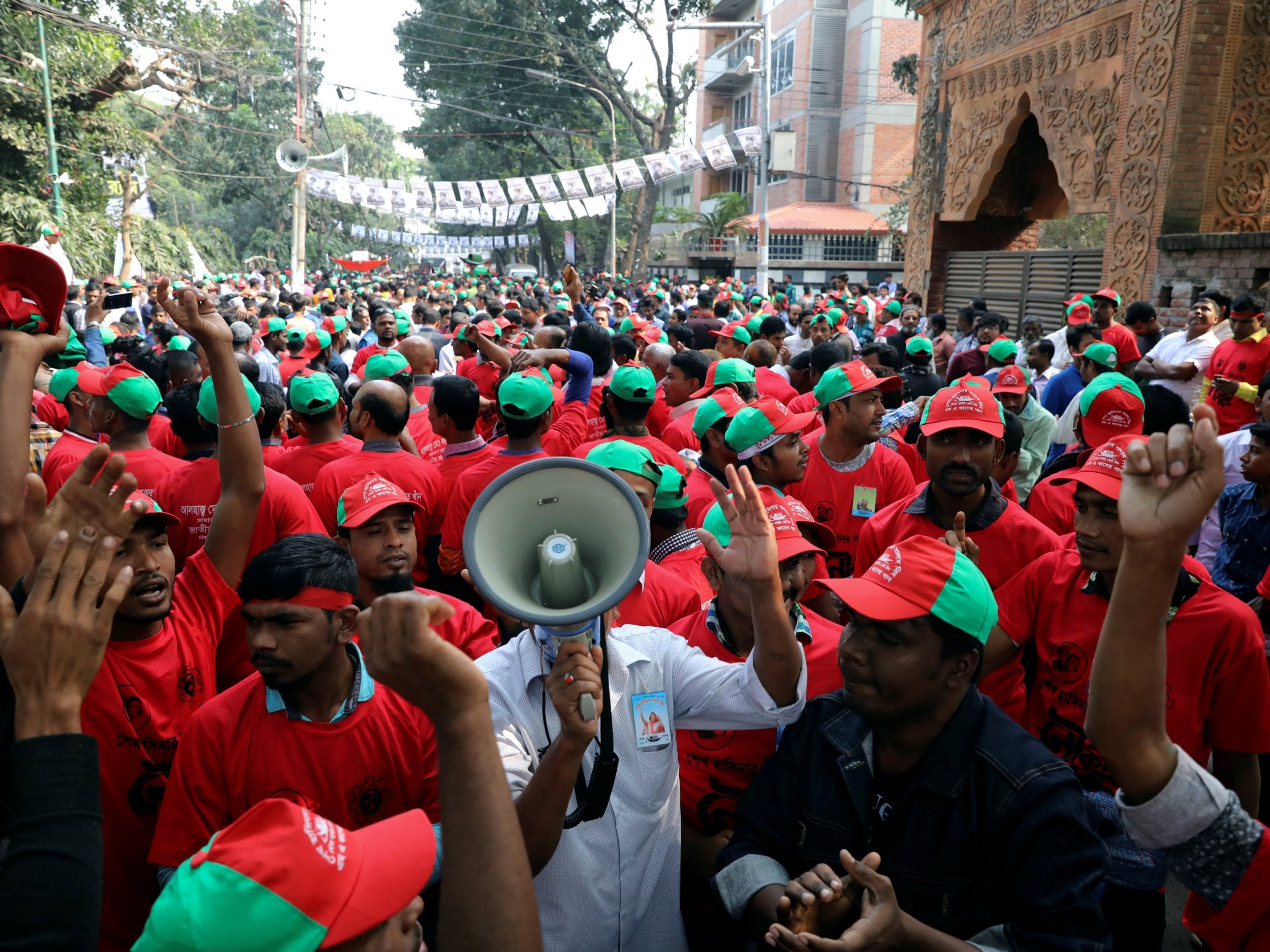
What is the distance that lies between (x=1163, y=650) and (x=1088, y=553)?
114cm

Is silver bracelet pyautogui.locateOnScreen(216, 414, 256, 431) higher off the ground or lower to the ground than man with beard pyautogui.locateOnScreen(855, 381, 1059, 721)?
higher

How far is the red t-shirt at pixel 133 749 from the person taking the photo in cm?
238

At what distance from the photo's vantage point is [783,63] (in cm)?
4247

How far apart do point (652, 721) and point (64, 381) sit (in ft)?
13.6

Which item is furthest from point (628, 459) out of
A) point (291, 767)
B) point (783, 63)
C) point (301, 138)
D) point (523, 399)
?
point (783, 63)

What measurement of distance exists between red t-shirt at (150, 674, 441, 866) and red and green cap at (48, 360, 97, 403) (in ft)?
9.69

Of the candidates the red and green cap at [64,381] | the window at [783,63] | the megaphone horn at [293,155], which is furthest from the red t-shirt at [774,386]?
the window at [783,63]

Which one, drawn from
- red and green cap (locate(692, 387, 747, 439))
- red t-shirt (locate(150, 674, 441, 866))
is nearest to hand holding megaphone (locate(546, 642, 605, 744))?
red t-shirt (locate(150, 674, 441, 866))

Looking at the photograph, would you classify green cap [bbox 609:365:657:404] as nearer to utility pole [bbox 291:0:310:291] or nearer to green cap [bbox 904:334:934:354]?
green cap [bbox 904:334:934:354]

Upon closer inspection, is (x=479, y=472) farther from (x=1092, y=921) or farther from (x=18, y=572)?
(x=1092, y=921)

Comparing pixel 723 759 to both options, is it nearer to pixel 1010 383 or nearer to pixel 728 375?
pixel 728 375

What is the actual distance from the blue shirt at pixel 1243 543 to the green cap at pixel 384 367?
470 centimetres

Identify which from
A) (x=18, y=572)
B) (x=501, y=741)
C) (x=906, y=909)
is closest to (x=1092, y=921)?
(x=906, y=909)

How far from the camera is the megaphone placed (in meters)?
1.78
